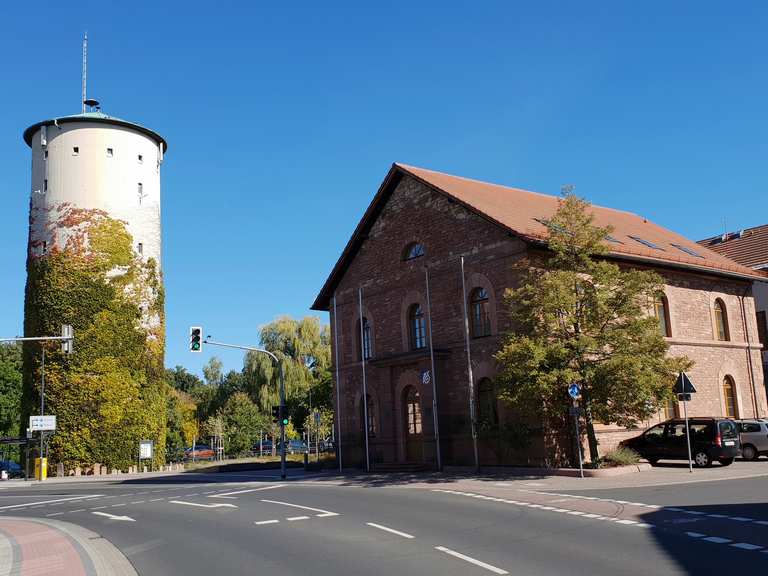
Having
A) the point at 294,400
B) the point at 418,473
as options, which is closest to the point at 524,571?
the point at 418,473

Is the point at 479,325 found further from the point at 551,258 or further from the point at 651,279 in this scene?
the point at 651,279

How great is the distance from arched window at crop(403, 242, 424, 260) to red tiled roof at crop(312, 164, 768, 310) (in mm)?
2523

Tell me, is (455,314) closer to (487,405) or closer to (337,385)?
(487,405)

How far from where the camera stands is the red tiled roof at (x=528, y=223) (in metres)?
27.0

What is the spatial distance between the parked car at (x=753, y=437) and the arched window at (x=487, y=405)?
26.6 ft

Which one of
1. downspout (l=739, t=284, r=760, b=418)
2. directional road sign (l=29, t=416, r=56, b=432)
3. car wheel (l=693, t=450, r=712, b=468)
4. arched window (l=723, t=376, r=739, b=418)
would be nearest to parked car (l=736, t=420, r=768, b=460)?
car wheel (l=693, t=450, r=712, b=468)

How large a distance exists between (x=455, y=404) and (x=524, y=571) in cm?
1866

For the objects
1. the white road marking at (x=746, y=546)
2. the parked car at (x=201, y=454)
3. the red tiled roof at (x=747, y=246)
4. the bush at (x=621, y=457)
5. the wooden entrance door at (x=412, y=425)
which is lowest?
the parked car at (x=201, y=454)

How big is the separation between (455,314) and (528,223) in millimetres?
4227

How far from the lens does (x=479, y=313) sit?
2717 centimetres

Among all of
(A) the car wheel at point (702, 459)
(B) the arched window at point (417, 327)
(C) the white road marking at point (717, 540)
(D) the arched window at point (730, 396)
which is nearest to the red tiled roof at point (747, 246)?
(D) the arched window at point (730, 396)

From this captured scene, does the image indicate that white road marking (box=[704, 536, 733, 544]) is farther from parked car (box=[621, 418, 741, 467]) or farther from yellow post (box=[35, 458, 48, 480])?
yellow post (box=[35, 458, 48, 480])

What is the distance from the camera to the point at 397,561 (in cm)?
985

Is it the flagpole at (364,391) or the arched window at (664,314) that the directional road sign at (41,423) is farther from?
the arched window at (664,314)
